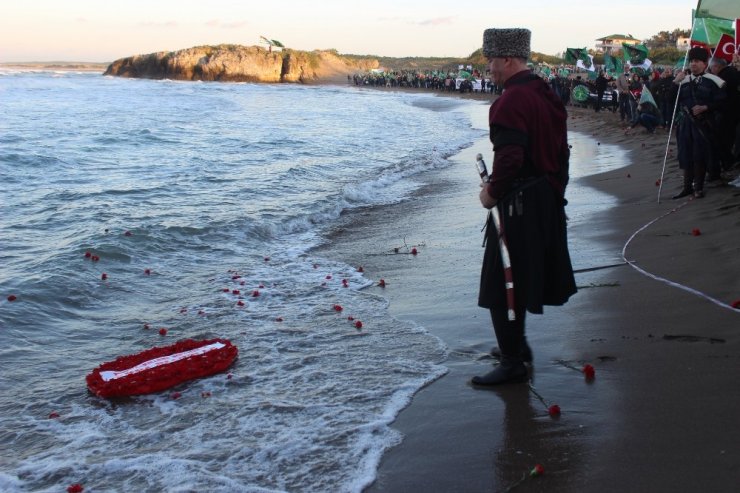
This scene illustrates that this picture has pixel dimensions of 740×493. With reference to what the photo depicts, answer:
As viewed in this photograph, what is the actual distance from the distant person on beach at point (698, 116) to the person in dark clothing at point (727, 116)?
40 centimetres

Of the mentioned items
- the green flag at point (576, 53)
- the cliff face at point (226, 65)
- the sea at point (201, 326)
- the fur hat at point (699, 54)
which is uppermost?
the cliff face at point (226, 65)

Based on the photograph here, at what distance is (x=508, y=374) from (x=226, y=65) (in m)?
107

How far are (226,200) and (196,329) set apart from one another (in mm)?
6803

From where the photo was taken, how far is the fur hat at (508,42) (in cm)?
408

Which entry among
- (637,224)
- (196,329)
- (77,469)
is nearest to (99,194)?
(196,329)

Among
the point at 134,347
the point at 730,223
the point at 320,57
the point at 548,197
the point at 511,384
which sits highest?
the point at 320,57

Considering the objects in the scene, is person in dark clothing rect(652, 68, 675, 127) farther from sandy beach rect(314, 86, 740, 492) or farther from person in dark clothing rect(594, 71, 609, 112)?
sandy beach rect(314, 86, 740, 492)

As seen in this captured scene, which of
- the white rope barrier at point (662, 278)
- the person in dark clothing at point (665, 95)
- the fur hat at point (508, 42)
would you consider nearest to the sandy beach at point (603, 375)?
the white rope barrier at point (662, 278)

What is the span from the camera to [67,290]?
745 cm

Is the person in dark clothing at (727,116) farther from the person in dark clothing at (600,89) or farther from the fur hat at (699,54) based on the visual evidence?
the person in dark clothing at (600,89)

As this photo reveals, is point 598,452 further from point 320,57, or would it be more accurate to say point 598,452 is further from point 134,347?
point 320,57

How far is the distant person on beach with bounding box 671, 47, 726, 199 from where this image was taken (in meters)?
8.67

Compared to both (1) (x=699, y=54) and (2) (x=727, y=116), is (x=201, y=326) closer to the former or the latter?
(1) (x=699, y=54)

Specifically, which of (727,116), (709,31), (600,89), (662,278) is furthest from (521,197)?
(600,89)
